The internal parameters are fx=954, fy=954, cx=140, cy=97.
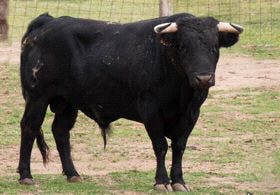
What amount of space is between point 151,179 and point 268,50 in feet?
33.7

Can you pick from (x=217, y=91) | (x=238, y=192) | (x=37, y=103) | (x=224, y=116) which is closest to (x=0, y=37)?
(x=217, y=91)

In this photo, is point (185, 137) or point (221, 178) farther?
point (221, 178)

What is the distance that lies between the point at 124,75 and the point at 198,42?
3.32 ft

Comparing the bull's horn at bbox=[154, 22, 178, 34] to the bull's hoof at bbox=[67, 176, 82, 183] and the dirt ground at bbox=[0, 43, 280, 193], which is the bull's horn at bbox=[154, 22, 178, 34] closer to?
the bull's hoof at bbox=[67, 176, 82, 183]

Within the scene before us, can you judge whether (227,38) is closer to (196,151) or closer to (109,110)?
(109,110)

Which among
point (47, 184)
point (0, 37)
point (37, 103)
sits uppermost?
point (37, 103)

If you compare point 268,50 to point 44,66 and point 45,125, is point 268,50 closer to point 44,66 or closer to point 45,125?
point 45,125

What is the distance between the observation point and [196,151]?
12234mm

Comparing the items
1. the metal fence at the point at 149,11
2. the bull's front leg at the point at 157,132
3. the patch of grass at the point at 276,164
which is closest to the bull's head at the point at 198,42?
the bull's front leg at the point at 157,132

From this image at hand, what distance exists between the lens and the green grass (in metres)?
10.1

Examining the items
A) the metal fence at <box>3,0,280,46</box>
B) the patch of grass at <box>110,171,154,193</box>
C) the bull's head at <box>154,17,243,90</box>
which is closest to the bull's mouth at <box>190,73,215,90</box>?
the bull's head at <box>154,17,243,90</box>

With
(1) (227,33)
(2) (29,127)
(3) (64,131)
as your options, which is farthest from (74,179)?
(1) (227,33)

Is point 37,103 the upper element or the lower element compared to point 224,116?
upper

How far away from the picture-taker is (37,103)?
10.3 meters
